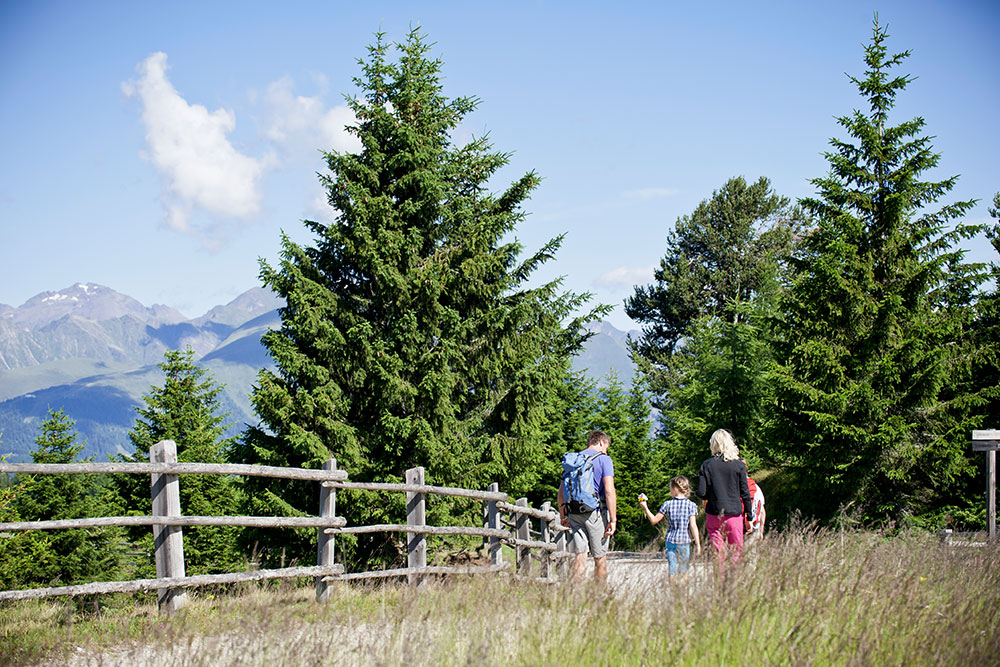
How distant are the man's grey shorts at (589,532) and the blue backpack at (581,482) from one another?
0.33ft

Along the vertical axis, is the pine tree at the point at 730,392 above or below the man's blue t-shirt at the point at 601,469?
above

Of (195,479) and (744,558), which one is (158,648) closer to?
(744,558)

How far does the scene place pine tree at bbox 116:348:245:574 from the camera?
30234 mm

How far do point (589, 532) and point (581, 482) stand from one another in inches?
24.5

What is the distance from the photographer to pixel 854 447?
20.0 meters

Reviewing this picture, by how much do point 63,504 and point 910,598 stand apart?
27.9 m

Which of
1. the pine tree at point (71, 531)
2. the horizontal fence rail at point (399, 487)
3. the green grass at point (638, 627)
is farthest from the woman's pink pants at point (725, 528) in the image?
the pine tree at point (71, 531)

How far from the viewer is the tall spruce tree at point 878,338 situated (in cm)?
1967

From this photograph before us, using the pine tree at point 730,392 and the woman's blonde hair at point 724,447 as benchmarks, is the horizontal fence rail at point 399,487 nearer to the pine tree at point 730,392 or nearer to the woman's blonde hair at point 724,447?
the woman's blonde hair at point 724,447

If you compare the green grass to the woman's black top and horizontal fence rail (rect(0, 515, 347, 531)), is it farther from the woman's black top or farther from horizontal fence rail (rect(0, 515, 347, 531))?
the woman's black top

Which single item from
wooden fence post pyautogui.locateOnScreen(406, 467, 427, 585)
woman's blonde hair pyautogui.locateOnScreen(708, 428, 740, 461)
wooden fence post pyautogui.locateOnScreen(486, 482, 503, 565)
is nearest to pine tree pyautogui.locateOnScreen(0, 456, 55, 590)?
wooden fence post pyautogui.locateOnScreen(486, 482, 503, 565)

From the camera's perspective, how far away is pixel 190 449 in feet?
108

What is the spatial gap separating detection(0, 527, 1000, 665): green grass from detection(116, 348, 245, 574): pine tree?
2491 centimetres

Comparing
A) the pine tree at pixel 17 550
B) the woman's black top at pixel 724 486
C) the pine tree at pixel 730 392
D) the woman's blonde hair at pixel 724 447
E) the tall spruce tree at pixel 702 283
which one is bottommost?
the pine tree at pixel 17 550
